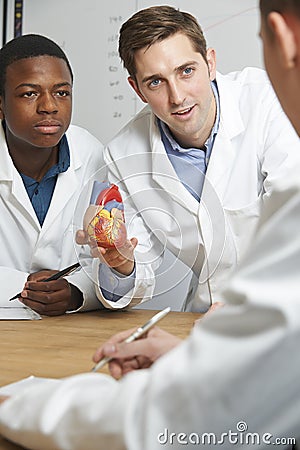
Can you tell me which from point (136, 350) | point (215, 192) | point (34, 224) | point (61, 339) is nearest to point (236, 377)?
point (136, 350)

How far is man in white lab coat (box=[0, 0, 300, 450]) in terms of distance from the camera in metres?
0.49

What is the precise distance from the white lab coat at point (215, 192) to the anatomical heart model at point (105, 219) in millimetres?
54

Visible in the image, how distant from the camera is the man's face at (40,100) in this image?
1.66 m

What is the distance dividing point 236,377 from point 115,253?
917mm

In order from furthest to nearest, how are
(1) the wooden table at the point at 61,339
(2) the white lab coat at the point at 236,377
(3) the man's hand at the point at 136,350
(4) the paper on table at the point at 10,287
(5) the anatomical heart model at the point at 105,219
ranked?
(4) the paper on table at the point at 10,287
(5) the anatomical heart model at the point at 105,219
(1) the wooden table at the point at 61,339
(3) the man's hand at the point at 136,350
(2) the white lab coat at the point at 236,377

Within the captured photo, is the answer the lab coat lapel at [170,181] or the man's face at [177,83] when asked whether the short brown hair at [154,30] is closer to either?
the man's face at [177,83]

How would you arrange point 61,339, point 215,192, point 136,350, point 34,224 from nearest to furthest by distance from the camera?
point 136,350, point 61,339, point 215,192, point 34,224

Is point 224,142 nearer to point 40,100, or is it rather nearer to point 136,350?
point 40,100

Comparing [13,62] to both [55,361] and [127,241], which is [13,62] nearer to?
[127,241]

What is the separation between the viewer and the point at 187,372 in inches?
19.9

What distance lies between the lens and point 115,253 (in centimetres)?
140

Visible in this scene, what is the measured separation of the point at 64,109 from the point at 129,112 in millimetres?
673

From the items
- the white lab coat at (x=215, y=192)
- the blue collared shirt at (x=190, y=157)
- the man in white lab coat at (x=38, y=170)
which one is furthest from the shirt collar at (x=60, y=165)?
the blue collared shirt at (x=190, y=157)

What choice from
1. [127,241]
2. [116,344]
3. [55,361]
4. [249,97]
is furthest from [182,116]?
[116,344]
